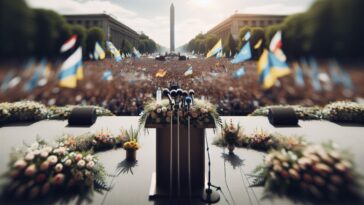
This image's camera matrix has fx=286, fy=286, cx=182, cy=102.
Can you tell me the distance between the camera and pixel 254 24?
333 feet

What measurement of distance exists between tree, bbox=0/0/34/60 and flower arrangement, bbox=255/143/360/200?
153 feet

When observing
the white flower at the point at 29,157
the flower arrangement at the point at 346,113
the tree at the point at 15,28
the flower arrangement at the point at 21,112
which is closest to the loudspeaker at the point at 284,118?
the flower arrangement at the point at 346,113

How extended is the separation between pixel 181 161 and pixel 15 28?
156 ft

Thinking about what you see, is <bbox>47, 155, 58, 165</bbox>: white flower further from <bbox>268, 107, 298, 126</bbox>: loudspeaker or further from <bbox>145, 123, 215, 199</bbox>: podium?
<bbox>268, 107, 298, 126</bbox>: loudspeaker

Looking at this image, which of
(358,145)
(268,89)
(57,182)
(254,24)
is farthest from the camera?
(254,24)

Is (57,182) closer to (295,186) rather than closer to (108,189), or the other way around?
(108,189)

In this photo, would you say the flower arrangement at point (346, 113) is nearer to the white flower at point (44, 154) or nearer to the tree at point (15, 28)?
the white flower at point (44, 154)

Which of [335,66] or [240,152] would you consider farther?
[335,66]

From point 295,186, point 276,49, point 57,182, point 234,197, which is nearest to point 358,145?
point 295,186

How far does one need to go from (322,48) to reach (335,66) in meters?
4.33

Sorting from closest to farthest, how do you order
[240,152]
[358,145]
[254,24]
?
1. [240,152]
2. [358,145]
3. [254,24]

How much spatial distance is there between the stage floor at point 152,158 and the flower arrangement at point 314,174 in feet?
1.39

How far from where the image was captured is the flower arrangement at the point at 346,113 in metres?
14.2

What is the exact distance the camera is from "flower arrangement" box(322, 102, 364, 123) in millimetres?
14172
